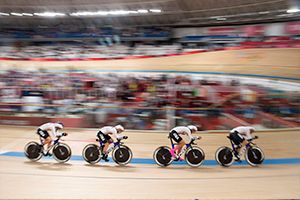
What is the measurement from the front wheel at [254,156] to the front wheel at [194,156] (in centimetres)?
87

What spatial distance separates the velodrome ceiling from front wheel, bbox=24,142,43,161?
14798 millimetres

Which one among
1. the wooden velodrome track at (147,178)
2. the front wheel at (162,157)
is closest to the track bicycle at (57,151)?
the wooden velodrome track at (147,178)

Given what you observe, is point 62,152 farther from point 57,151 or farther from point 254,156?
point 254,156

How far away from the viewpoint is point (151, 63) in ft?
48.9

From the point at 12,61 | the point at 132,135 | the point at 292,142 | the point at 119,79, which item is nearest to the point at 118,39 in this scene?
the point at 12,61

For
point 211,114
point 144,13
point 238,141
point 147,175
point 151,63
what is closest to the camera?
point 147,175

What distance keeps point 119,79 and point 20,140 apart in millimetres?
4825

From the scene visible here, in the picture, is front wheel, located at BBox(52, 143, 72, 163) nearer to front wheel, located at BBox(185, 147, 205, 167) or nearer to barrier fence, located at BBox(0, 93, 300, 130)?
barrier fence, located at BBox(0, 93, 300, 130)

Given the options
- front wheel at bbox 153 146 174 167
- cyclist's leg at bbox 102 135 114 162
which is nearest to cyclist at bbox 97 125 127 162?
cyclist's leg at bbox 102 135 114 162

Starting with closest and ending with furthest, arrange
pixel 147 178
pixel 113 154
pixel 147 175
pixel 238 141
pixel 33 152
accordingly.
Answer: pixel 147 178
pixel 147 175
pixel 238 141
pixel 113 154
pixel 33 152

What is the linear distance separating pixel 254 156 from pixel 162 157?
175cm

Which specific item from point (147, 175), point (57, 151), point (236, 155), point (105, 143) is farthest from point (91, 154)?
point (236, 155)

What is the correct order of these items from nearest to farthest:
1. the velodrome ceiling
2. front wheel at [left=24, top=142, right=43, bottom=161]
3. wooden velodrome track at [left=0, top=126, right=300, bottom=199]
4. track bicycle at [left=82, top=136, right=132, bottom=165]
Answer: wooden velodrome track at [left=0, top=126, right=300, bottom=199], track bicycle at [left=82, top=136, right=132, bottom=165], front wheel at [left=24, top=142, right=43, bottom=161], the velodrome ceiling

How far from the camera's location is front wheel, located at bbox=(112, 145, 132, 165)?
4.16 metres
